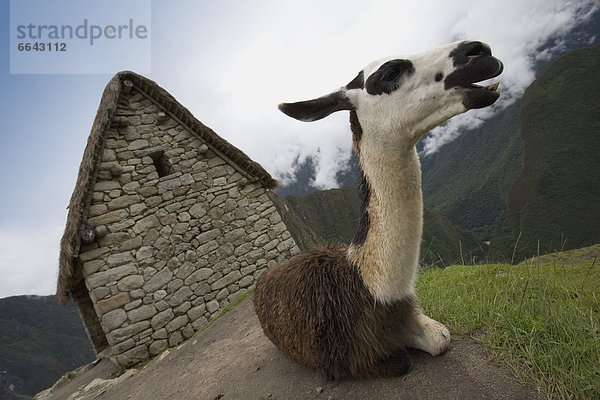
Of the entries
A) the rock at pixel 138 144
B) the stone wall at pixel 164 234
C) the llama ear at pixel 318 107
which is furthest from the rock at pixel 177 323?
the llama ear at pixel 318 107

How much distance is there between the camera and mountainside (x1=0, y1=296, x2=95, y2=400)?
49.7 m

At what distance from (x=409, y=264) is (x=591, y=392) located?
91cm

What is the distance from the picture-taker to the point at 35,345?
62750 mm

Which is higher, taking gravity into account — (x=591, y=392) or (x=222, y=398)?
(x=591, y=392)

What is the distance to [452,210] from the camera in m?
86.3

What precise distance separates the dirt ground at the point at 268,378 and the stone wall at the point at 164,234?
1.42m

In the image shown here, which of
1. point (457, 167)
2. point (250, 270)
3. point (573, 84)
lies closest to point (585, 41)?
point (573, 84)

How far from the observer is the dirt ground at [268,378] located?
1.68 m

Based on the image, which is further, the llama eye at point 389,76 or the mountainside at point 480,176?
the mountainside at point 480,176

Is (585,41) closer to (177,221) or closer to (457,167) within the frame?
(457,167)

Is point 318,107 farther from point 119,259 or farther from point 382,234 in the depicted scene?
point 119,259

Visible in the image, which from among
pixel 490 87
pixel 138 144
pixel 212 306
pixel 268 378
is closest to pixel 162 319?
pixel 212 306

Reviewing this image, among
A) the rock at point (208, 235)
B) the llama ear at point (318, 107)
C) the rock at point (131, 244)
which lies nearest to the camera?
the llama ear at point (318, 107)

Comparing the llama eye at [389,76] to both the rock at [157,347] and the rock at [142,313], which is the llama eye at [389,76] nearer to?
the rock at [142,313]
